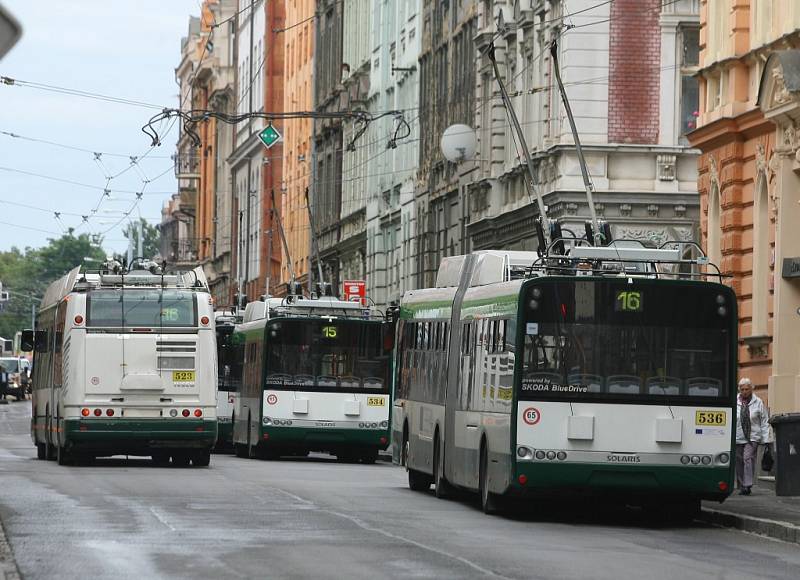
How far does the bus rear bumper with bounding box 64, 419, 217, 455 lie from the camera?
34.1 meters

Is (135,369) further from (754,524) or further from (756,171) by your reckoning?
(754,524)

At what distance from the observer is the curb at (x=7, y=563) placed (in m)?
14.6

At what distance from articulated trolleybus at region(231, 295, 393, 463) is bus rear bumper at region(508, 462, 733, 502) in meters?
18.6

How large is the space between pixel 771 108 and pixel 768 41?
1.30m

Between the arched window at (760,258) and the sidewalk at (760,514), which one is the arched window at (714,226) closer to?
the arched window at (760,258)

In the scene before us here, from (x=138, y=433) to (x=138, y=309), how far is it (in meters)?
1.94

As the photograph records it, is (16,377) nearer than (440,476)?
No

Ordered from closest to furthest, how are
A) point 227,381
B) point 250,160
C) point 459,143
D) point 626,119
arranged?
1. point 626,119
2. point 227,381
3. point 459,143
4. point 250,160

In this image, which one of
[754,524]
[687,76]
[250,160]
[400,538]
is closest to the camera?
[400,538]

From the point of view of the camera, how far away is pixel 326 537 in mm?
18656

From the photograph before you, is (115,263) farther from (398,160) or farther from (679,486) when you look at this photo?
(398,160)

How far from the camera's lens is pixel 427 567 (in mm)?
15789

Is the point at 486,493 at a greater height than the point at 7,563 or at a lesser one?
greater

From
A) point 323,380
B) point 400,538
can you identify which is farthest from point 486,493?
point 323,380
